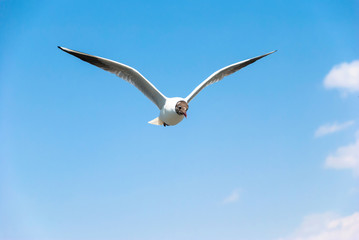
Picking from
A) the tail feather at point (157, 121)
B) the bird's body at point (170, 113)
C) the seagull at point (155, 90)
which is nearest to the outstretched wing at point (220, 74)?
the seagull at point (155, 90)

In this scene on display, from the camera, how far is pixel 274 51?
13.5m

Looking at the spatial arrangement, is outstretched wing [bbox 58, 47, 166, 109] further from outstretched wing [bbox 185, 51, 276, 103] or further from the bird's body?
outstretched wing [bbox 185, 51, 276, 103]

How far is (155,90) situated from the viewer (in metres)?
11.5

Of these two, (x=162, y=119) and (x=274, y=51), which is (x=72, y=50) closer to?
(x=162, y=119)

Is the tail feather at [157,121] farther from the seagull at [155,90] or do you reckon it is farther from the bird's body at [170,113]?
the bird's body at [170,113]

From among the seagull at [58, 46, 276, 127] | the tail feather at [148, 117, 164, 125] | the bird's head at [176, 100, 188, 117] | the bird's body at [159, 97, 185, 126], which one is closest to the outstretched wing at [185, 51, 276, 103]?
the seagull at [58, 46, 276, 127]

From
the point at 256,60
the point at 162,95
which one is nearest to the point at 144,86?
the point at 162,95

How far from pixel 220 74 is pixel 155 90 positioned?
2.56m

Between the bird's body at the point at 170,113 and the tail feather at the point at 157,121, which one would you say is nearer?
the bird's body at the point at 170,113

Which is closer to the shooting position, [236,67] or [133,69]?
[133,69]

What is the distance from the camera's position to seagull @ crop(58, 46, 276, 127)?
10.8 meters

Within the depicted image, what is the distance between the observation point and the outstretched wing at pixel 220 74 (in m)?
12.0

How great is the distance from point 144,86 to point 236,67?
139 inches

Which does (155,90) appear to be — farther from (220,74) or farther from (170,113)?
(220,74)
